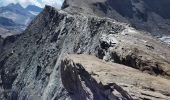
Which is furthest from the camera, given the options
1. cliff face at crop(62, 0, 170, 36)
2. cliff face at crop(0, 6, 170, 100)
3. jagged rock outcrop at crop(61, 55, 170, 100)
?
cliff face at crop(62, 0, 170, 36)

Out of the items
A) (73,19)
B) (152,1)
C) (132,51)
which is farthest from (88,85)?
(152,1)

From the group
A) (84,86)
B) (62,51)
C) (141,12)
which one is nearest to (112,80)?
(84,86)

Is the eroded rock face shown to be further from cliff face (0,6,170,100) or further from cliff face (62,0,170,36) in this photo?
cliff face (62,0,170,36)

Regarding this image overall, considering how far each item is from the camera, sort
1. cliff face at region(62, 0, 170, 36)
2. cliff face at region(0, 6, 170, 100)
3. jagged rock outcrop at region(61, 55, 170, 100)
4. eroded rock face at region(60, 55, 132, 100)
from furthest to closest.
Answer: cliff face at region(62, 0, 170, 36) → cliff face at region(0, 6, 170, 100) → eroded rock face at region(60, 55, 132, 100) → jagged rock outcrop at region(61, 55, 170, 100)

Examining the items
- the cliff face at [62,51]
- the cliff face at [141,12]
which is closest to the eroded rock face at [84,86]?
the cliff face at [62,51]

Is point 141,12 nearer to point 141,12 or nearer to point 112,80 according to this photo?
point 141,12

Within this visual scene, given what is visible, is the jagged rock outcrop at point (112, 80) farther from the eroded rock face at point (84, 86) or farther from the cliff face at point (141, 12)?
the cliff face at point (141, 12)

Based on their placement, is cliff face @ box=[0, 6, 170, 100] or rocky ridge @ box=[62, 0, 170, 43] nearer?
cliff face @ box=[0, 6, 170, 100]

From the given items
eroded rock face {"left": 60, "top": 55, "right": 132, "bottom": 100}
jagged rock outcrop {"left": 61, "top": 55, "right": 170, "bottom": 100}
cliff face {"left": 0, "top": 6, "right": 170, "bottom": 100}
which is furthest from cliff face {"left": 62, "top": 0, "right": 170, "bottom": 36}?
jagged rock outcrop {"left": 61, "top": 55, "right": 170, "bottom": 100}
